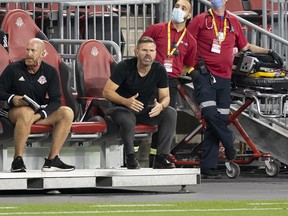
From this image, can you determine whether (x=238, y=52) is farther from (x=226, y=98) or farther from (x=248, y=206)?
(x=248, y=206)

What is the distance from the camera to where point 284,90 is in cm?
1909

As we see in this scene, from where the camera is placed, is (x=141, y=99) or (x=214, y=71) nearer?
(x=141, y=99)

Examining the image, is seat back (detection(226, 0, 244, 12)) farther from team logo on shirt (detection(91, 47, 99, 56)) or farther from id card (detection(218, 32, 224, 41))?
team logo on shirt (detection(91, 47, 99, 56))

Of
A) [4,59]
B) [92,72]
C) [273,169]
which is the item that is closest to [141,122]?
[92,72]

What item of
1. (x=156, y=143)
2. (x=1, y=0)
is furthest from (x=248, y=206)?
(x=1, y=0)

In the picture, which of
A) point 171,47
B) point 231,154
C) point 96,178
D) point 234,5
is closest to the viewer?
point 96,178

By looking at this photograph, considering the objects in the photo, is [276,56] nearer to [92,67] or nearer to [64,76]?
[92,67]

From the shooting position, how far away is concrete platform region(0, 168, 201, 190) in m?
15.8

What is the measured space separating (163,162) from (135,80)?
104 centimetres

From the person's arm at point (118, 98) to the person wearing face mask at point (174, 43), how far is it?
1806mm

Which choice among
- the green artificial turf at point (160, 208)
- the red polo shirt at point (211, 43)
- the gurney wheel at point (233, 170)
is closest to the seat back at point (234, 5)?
the gurney wheel at point (233, 170)

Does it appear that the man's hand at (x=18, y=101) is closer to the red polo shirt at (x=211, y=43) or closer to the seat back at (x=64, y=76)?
the seat back at (x=64, y=76)

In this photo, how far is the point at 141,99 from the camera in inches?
660

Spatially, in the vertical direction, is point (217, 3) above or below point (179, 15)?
above
